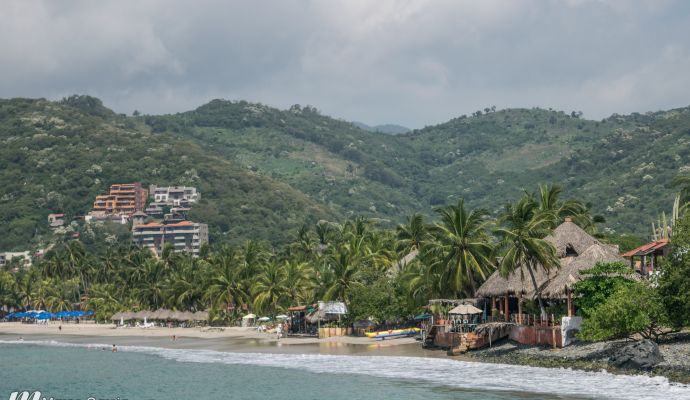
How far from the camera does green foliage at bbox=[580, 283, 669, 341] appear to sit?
46.7 meters

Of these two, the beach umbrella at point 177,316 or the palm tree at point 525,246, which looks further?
the beach umbrella at point 177,316

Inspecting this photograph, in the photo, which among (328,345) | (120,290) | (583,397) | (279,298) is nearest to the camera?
(583,397)

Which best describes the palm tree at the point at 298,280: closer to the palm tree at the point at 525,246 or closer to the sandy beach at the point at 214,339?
the sandy beach at the point at 214,339

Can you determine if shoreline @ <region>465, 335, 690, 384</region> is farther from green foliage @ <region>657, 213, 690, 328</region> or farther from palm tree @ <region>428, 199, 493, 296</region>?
palm tree @ <region>428, 199, 493, 296</region>

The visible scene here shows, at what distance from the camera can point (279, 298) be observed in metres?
102

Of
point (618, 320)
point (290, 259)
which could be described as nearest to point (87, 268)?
point (290, 259)

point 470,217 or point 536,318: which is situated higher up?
point 470,217

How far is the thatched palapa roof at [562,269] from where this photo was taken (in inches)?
2175

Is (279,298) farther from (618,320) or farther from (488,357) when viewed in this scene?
(618,320)

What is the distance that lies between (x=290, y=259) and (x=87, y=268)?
2407 inches

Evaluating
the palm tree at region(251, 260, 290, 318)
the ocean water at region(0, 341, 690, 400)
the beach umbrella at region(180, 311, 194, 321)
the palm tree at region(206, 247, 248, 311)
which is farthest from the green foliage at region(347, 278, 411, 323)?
the beach umbrella at region(180, 311, 194, 321)

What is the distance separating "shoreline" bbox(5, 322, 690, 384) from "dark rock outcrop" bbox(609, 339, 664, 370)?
0.39 metres

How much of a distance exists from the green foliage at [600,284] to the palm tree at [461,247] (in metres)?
12.2

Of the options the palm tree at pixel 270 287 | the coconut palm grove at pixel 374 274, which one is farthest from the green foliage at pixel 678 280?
the palm tree at pixel 270 287
